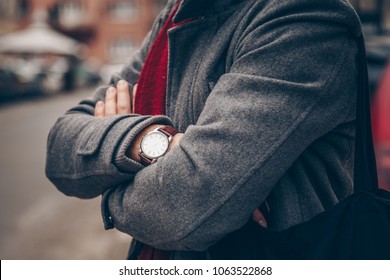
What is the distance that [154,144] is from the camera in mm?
1338

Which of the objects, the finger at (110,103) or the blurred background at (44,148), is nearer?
the finger at (110,103)

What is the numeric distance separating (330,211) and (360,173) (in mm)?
130

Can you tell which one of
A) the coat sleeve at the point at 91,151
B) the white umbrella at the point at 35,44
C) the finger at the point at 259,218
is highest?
the coat sleeve at the point at 91,151

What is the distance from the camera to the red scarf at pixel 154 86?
147 cm

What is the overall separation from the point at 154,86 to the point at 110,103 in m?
0.18

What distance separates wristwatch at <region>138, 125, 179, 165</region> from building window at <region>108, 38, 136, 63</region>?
140 ft

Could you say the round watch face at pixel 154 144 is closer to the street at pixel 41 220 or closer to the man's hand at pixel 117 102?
the man's hand at pixel 117 102

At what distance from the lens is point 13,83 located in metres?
18.9

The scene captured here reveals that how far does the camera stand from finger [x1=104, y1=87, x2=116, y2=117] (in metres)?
1.56

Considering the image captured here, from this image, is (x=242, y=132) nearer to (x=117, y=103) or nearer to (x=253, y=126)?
(x=253, y=126)

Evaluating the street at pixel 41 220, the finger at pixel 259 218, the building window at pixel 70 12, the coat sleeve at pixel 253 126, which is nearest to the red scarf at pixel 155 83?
the coat sleeve at pixel 253 126

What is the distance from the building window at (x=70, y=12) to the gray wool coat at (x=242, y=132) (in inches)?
1764

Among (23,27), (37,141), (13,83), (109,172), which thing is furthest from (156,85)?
(23,27)

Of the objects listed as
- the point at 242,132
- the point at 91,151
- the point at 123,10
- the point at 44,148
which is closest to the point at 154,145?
the point at 91,151
